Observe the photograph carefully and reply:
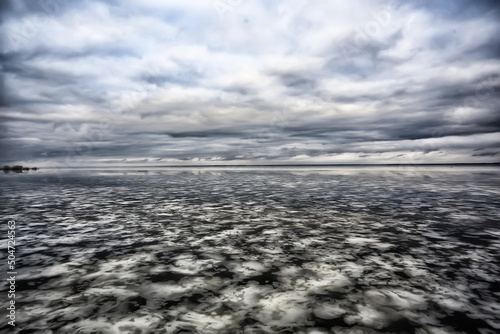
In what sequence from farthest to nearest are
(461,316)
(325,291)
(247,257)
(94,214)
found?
1. (94,214)
2. (247,257)
3. (325,291)
4. (461,316)

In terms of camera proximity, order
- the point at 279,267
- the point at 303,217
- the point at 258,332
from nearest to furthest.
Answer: the point at 258,332 < the point at 279,267 < the point at 303,217

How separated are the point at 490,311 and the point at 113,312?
4.88 meters

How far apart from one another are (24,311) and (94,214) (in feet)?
26.1

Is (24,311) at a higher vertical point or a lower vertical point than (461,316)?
higher

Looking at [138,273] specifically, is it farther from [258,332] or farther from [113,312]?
[258,332]

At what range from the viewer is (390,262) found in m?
5.74

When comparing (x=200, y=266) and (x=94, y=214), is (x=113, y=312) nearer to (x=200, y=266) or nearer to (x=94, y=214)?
(x=200, y=266)

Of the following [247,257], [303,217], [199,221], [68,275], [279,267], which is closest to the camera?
[68,275]

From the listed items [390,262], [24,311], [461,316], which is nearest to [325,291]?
[461,316]

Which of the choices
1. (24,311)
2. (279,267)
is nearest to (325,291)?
(279,267)

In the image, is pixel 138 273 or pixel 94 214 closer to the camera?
pixel 138 273

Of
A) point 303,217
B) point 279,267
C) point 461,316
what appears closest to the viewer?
point 461,316

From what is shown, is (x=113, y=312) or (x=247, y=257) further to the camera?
(x=247, y=257)

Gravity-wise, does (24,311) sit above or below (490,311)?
above
